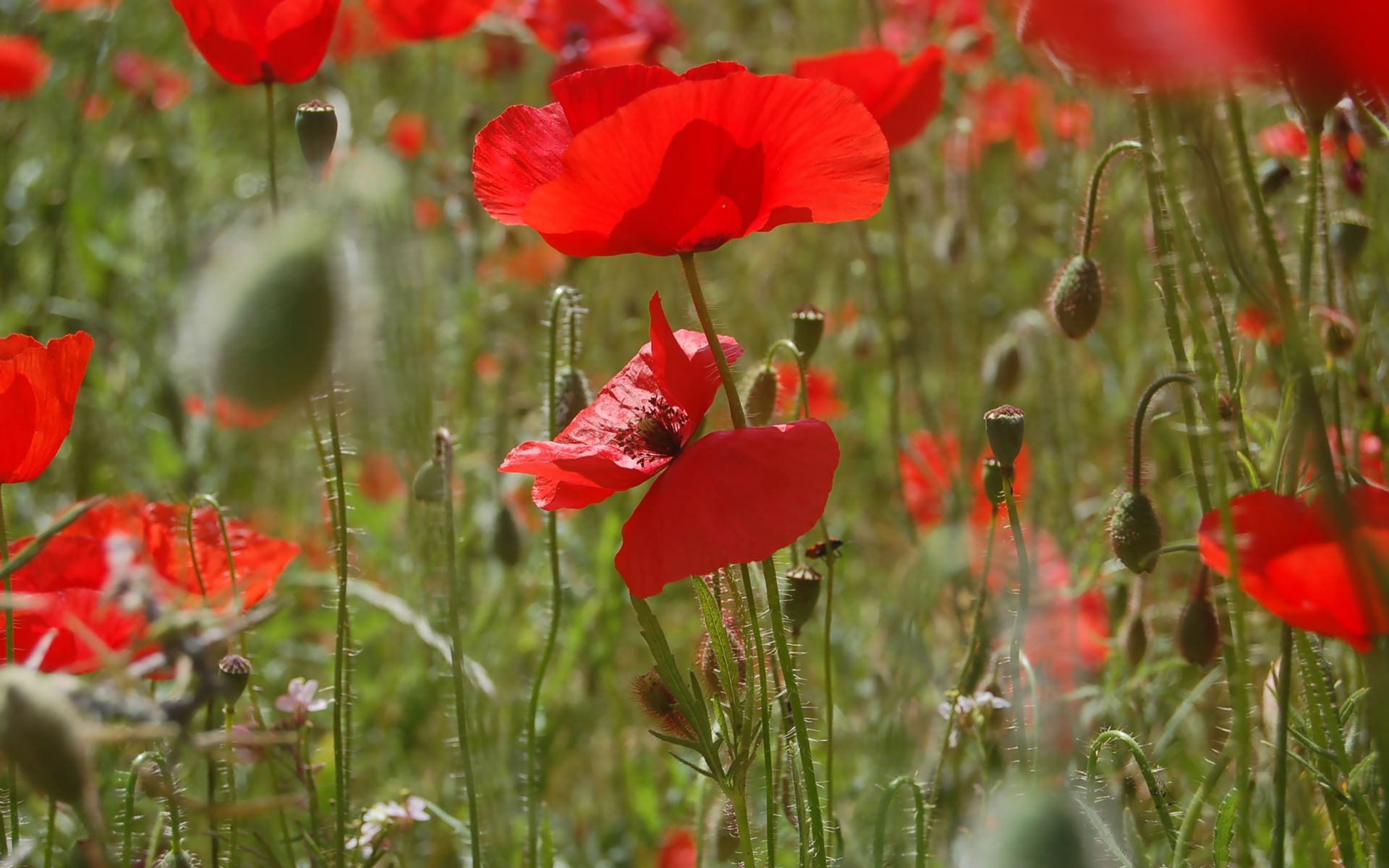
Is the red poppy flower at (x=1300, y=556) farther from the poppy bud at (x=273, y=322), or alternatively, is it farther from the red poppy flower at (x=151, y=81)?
the red poppy flower at (x=151, y=81)

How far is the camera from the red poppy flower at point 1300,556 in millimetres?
882

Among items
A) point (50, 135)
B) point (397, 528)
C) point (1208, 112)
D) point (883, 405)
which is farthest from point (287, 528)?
point (1208, 112)

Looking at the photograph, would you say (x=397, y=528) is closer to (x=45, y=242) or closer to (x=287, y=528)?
(x=287, y=528)

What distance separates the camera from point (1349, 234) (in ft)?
5.40

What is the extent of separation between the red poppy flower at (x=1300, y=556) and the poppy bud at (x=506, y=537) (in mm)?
1253

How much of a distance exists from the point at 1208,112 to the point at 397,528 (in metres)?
2.36

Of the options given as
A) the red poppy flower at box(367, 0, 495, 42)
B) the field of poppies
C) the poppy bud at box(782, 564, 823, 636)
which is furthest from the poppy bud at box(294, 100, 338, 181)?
the red poppy flower at box(367, 0, 495, 42)

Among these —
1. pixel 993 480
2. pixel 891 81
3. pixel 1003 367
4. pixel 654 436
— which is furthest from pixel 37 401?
pixel 1003 367

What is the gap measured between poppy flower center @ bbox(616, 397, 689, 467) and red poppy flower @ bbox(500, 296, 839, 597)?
0.5 inches

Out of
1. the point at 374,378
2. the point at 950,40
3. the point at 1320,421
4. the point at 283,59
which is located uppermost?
the point at 950,40

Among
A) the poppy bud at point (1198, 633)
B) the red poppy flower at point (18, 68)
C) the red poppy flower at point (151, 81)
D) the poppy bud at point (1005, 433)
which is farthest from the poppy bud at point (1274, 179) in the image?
the red poppy flower at point (151, 81)

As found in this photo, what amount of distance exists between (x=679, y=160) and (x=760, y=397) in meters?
0.50

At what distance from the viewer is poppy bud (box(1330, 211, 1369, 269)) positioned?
1639mm

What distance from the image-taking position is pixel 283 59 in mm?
1451
